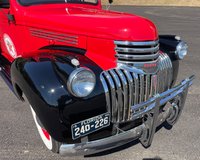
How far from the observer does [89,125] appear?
7.79ft

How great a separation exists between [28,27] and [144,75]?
5.77 ft

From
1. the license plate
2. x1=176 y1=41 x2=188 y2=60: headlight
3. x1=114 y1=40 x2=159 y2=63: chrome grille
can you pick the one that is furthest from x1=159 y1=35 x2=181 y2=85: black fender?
the license plate

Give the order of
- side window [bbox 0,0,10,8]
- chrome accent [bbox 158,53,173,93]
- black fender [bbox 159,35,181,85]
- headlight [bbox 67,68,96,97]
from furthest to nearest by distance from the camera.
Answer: side window [bbox 0,0,10,8], black fender [bbox 159,35,181,85], chrome accent [bbox 158,53,173,93], headlight [bbox 67,68,96,97]

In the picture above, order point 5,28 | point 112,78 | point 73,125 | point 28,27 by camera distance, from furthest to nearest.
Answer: point 5,28, point 28,27, point 112,78, point 73,125

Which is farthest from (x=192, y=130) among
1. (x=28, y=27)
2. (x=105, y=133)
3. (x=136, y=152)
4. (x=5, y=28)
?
(x=5, y=28)

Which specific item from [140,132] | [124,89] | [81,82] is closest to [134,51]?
[124,89]

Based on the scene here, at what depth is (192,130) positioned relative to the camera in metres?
3.46

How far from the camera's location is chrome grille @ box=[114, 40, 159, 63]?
2.66m

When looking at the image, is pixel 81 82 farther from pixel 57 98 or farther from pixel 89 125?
pixel 89 125

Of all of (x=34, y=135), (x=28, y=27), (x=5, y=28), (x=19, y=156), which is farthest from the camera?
(x=5, y=28)

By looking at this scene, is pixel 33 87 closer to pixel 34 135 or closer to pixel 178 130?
pixel 34 135

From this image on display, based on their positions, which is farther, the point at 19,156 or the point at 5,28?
the point at 5,28

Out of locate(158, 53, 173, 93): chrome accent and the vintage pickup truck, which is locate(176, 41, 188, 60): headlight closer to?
the vintage pickup truck

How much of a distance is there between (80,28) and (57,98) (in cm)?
97
